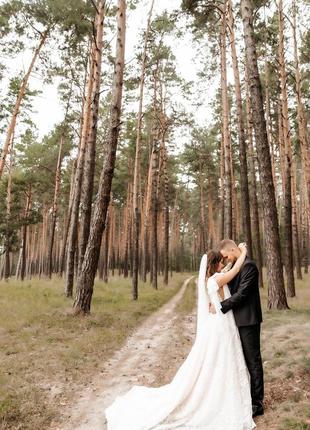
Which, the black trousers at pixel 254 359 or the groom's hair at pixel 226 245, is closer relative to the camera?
the black trousers at pixel 254 359

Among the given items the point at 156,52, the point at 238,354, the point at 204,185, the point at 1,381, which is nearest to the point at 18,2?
the point at 156,52

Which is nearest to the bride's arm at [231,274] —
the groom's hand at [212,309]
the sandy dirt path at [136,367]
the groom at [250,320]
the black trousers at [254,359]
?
the groom at [250,320]

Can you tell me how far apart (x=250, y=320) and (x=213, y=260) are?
0.89 meters

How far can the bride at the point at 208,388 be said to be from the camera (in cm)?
421

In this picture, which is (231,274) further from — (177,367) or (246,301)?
(177,367)

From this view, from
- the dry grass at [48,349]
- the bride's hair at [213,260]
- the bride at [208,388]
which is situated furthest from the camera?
the dry grass at [48,349]

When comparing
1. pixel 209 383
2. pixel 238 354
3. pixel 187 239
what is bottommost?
pixel 209 383

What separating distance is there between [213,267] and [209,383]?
4.73ft

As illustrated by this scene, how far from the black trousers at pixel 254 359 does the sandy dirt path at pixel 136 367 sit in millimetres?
1962

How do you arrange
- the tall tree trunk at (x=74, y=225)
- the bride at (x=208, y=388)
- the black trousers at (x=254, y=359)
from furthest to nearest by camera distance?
the tall tree trunk at (x=74, y=225) → the black trousers at (x=254, y=359) → the bride at (x=208, y=388)

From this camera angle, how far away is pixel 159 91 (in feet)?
83.5

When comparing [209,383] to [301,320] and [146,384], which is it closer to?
[146,384]

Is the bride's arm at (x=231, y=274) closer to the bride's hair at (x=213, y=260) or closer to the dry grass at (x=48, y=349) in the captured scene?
the bride's hair at (x=213, y=260)

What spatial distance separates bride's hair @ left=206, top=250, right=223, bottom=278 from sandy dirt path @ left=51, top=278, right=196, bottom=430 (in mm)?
2388
